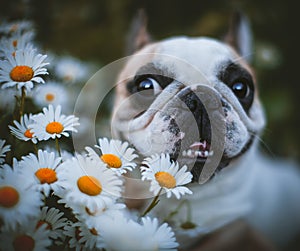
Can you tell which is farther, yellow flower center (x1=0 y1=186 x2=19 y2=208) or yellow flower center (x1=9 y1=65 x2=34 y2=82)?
yellow flower center (x1=9 y1=65 x2=34 y2=82)

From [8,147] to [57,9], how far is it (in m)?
1.32

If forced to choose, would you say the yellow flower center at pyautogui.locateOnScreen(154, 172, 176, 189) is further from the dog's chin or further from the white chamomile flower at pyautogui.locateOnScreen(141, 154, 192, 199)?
the dog's chin

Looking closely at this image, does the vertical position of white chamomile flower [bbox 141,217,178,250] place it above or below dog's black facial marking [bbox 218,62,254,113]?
below

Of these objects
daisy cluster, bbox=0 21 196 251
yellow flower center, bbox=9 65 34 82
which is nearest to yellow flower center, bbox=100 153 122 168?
daisy cluster, bbox=0 21 196 251

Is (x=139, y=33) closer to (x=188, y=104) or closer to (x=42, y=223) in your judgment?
(x=188, y=104)

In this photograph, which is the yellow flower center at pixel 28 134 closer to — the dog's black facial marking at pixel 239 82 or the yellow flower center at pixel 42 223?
the yellow flower center at pixel 42 223

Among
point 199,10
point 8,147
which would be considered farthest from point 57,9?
point 8,147

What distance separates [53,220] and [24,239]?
0.25 ft

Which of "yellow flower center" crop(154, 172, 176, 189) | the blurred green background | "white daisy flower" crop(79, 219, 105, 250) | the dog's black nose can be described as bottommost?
"white daisy flower" crop(79, 219, 105, 250)

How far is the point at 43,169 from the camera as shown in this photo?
26.2 inches

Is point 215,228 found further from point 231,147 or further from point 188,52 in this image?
point 188,52

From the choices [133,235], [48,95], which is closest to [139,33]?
[48,95]

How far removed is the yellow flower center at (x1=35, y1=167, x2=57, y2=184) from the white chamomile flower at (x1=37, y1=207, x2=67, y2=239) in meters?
0.05

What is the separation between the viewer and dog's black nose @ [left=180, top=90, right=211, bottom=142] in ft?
2.77
